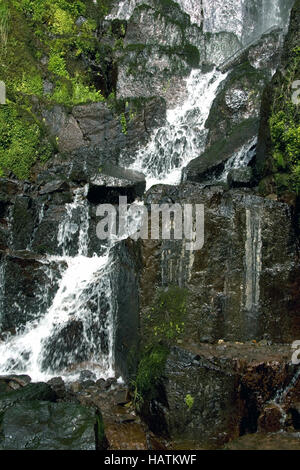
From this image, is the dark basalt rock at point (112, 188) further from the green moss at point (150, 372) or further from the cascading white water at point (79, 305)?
the green moss at point (150, 372)

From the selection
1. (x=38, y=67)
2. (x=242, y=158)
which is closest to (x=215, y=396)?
(x=242, y=158)

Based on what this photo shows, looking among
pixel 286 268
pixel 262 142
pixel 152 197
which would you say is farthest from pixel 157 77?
pixel 286 268

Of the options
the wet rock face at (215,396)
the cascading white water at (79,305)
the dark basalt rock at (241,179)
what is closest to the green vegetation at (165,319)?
the wet rock face at (215,396)

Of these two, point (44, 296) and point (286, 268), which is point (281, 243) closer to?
point (286, 268)

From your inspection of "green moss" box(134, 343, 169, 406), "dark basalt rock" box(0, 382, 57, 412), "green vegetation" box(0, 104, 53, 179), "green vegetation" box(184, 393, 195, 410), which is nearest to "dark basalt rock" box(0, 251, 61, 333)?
"dark basalt rock" box(0, 382, 57, 412)

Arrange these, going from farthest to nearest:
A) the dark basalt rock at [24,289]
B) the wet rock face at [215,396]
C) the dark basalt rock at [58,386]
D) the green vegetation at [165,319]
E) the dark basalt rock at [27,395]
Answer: the dark basalt rock at [24,289] → the dark basalt rock at [58,386] → the green vegetation at [165,319] → the dark basalt rock at [27,395] → the wet rock face at [215,396]

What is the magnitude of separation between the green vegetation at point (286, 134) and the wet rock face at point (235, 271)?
631 millimetres

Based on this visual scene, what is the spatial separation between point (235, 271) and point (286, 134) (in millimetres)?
2712

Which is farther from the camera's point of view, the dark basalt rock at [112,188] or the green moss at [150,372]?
the dark basalt rock at [112,188]

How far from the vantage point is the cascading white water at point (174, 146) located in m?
13.5

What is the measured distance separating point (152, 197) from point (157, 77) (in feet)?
39.2

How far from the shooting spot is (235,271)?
6715 mm

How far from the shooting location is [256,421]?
17.4 feet

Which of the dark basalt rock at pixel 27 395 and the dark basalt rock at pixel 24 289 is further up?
the dark basalt rock at pixel 24 289
